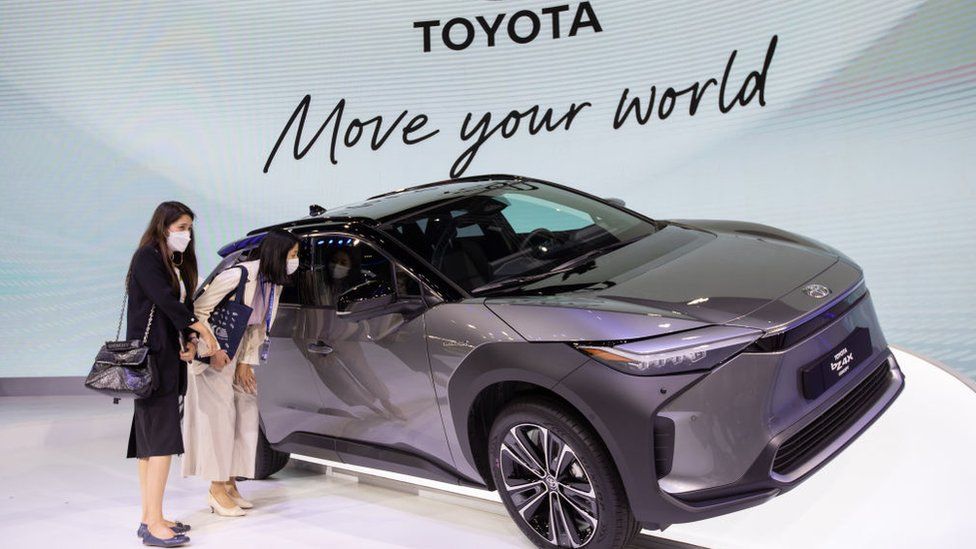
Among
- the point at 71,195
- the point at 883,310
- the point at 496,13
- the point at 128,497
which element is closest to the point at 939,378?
the point at 883,310

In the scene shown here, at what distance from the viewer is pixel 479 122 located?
22.0 feet

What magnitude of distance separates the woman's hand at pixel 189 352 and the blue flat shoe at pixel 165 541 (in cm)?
80

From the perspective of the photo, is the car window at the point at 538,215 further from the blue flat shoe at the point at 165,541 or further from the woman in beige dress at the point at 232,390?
the blue flat shoe at the point at 165,541

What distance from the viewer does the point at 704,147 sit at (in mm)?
6184

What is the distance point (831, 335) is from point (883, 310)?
9.07 feet

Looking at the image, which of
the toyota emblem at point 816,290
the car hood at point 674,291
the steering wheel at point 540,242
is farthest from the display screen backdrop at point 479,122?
the toyota emblem at point 816,290

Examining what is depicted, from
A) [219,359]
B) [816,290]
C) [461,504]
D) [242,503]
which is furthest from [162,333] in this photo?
[816,290]

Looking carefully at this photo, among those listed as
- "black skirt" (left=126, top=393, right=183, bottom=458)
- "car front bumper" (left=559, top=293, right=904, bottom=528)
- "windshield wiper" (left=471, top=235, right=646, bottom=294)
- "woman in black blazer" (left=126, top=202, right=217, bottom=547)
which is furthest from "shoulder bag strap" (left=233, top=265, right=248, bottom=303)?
"car front bumper" (left=559, top=293, right=904, bottom=528)

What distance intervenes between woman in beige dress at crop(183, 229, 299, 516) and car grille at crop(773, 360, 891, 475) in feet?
7.55

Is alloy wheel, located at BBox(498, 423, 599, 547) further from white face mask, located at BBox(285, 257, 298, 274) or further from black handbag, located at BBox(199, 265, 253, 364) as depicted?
black handbag, located at BBox(199, 265, 253, 364)

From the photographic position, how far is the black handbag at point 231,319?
14.2 feet

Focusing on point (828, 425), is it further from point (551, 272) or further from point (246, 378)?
point (246, 378)

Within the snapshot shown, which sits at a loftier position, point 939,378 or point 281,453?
point 939,378

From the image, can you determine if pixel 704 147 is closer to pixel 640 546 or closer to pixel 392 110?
pixel 392 110
